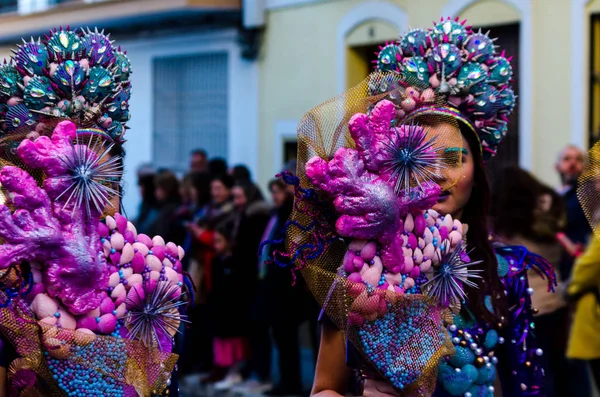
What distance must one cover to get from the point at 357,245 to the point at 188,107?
1241 cm

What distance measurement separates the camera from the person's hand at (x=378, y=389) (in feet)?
9.75

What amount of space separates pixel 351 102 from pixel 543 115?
6.86 metres

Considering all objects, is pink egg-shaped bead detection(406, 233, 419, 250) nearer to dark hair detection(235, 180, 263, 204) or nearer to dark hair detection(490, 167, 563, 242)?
dark hair detection(490, 167, 563, 242)

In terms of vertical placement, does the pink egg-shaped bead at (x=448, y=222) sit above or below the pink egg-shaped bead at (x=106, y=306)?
above

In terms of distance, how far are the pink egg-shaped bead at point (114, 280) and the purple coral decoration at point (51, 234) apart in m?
0.02

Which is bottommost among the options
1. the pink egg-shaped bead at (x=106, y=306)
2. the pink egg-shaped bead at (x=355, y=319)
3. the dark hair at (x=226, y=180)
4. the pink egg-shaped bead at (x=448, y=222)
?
the pink egg-shaped bead at (x=355, y=319)

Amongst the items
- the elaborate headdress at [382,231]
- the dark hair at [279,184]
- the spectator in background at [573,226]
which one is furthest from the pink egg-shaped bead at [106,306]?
the dark hair at [279,184]

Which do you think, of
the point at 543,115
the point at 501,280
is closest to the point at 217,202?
the point at 543,115

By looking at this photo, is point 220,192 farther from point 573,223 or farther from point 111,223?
point 111,223

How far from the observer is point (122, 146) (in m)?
3.26

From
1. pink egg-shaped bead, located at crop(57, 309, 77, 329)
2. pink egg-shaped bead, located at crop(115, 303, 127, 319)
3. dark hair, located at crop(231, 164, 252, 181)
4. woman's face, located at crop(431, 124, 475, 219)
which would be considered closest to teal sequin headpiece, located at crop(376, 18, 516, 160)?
woman's face, located at crop(431, 124, 475, 219)

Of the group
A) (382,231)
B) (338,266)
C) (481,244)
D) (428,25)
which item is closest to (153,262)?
(338,266)

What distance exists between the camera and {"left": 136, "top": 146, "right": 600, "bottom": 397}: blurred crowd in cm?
664

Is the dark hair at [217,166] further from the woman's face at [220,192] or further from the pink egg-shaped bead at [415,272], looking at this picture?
the pink egg-shaped bead at [415,272]
